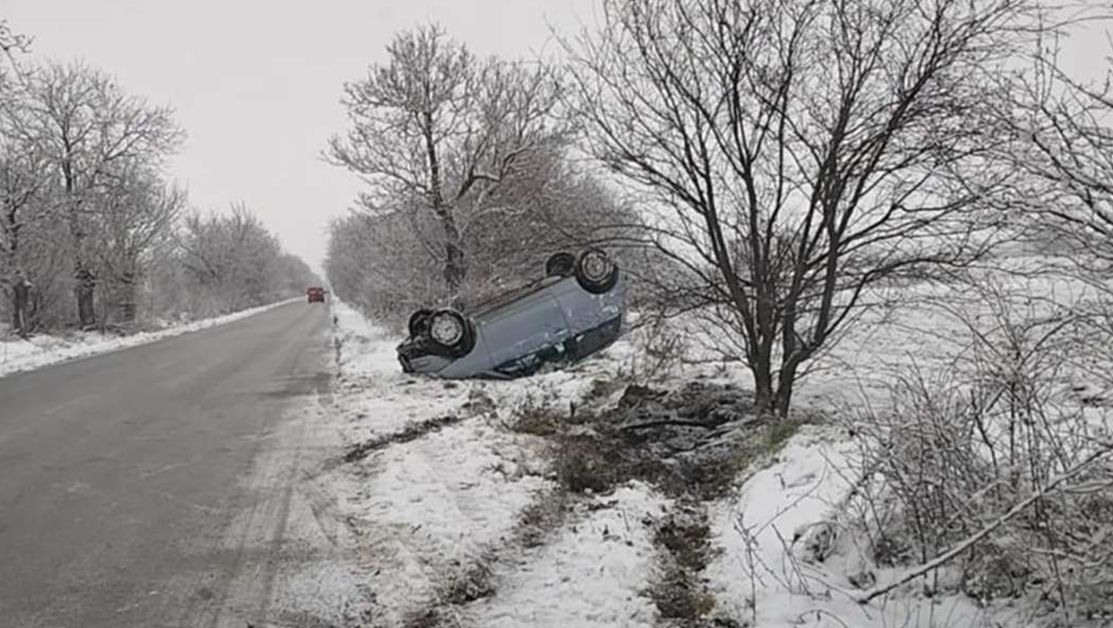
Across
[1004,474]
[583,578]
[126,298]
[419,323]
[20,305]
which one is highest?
[126,298]

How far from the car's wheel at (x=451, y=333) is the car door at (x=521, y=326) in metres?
0.29

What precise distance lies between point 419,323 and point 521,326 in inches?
72.9

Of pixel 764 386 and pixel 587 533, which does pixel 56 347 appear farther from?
pixel 587 533

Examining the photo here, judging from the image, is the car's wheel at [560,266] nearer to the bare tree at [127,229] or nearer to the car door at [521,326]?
the car door at [521,326]

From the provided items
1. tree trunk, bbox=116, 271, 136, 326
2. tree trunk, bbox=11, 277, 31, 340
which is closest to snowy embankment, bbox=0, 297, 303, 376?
tree trunk, bbox=11, 277, 31, 340

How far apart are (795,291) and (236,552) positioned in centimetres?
543

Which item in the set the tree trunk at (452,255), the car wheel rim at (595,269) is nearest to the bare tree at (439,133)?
the tree trunk at (452,255)

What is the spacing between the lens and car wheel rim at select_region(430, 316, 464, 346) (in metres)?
12.8

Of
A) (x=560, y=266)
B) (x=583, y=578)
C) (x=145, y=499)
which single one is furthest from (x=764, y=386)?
(x=145, y=499)

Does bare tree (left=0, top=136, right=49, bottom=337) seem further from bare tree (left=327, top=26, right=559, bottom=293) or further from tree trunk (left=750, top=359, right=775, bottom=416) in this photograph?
tree trunk (left=750, top=359, right=775, bottom=416)

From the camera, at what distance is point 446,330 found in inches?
506

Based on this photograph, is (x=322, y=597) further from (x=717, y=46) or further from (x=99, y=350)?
(x=99, y=350)

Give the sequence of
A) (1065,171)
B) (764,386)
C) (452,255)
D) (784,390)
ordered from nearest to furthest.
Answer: (1065,171), (784,390), (764,386), (452,255)

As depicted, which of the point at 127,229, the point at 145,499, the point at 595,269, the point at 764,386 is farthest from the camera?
the point at 127,229
